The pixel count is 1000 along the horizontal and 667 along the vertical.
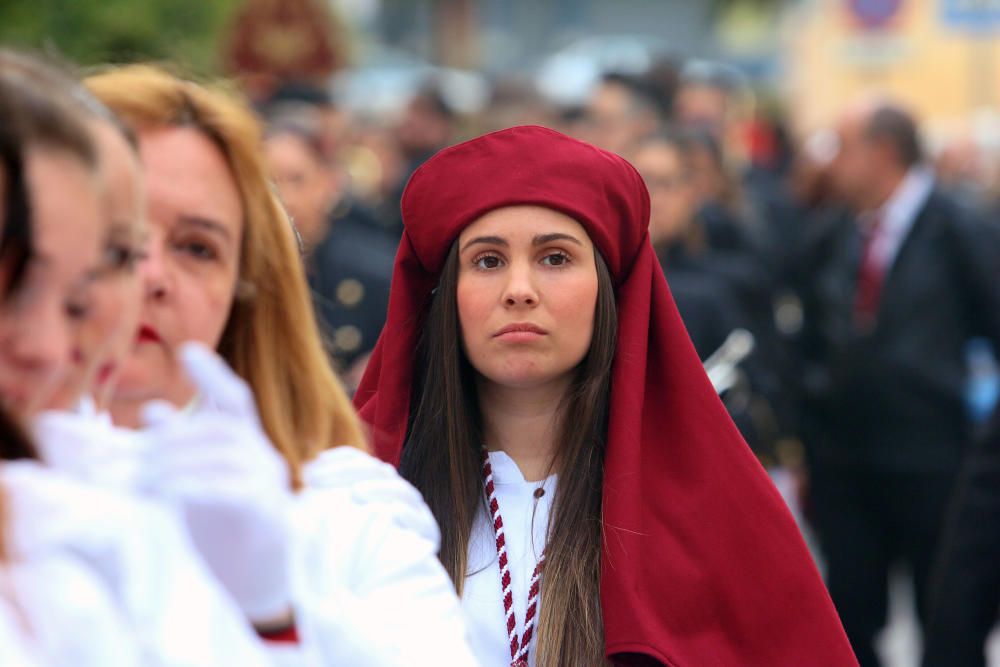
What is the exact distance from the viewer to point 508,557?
3123 mm

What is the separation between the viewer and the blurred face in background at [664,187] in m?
7.09

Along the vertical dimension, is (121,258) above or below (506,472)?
above

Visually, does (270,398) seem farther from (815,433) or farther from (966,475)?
(815,433)

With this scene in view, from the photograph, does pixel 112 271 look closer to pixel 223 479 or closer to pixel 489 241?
pixel 223 479

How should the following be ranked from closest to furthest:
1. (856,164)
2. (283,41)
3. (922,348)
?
(922,348), (856,164), (283,41)

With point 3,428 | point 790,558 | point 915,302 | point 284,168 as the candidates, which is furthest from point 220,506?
point 915,302

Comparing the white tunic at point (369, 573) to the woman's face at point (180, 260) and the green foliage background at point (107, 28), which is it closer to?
the woman's face at point (180, 260)

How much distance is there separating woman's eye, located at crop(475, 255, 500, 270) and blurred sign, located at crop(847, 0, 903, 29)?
12216 mm

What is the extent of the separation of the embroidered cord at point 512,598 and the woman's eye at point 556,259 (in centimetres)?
45

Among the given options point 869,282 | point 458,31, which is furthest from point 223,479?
point 458,31

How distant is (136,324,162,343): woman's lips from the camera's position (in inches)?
103

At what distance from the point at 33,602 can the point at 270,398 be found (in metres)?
1.18

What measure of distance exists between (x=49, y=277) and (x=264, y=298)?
3.96ft

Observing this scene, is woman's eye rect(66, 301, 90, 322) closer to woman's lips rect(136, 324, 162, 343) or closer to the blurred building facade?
woman's lips rect(136, 324, 162, 343)
